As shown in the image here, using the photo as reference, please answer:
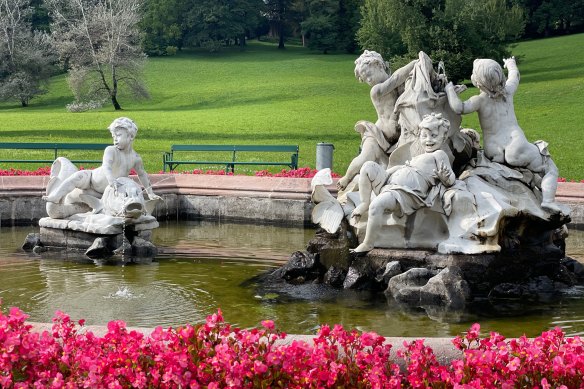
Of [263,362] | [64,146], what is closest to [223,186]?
[64,146]

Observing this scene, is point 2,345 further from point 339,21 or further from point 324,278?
point 339,21

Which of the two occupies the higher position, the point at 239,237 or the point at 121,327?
the point at 121,327

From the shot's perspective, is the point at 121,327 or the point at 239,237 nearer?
the point at 121,327

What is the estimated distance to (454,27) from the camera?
4472 cm

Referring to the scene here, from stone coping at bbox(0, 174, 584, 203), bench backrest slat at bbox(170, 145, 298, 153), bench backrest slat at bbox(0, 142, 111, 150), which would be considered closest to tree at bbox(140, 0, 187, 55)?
bench backrest slat at bbox(170, 145, 298, 153)

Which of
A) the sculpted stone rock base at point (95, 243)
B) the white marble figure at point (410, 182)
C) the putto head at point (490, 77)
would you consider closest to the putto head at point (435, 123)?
the white marble figure at point (410, 182)

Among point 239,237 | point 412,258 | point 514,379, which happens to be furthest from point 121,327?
point 239,237

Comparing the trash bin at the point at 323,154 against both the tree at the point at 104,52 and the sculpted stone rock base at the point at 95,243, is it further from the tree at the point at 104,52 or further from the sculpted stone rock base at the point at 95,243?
the tree at the point at 104,52

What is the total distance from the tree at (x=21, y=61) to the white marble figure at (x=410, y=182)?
46.6m

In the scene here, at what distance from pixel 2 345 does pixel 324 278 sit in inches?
189

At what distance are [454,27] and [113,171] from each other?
3565 centimetres

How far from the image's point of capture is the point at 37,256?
11312mm

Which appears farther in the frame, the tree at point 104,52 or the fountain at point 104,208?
the tree at point 104,52

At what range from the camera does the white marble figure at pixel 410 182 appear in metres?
9.08
